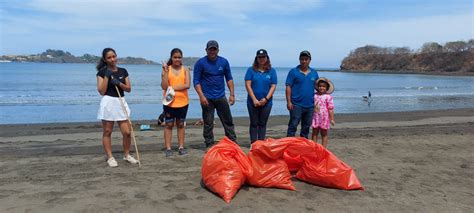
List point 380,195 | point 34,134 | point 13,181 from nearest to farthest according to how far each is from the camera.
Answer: point 380,195 < point 13,181 < point 34,134

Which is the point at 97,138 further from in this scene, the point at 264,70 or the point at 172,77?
the point at 264,70

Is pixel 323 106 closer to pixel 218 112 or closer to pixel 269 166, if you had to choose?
pixel 218 112

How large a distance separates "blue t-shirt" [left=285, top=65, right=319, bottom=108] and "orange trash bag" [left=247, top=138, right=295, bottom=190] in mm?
1586

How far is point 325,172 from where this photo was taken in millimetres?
4391

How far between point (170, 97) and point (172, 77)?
30 centimetres

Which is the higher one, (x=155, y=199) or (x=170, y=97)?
(x=170, y=97)

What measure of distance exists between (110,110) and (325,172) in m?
2.75

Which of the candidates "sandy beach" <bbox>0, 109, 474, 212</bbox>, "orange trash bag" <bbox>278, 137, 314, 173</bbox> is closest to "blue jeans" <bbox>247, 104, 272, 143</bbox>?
"sandy beach" <bbox>0, 109, 474, 212</bbox>

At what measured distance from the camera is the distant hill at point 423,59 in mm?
97000

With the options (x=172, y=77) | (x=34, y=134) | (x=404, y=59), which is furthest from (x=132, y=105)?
(x=404, y=59)

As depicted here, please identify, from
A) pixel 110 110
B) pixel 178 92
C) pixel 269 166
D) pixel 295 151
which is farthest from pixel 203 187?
pixel 178 92

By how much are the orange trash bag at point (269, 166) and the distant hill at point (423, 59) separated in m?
99.4

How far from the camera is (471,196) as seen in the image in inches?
170

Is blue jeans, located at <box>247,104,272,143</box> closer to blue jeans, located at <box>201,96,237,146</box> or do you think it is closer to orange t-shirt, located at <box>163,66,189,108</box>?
blue jeans, located at <box>201,96,237,146</box>
